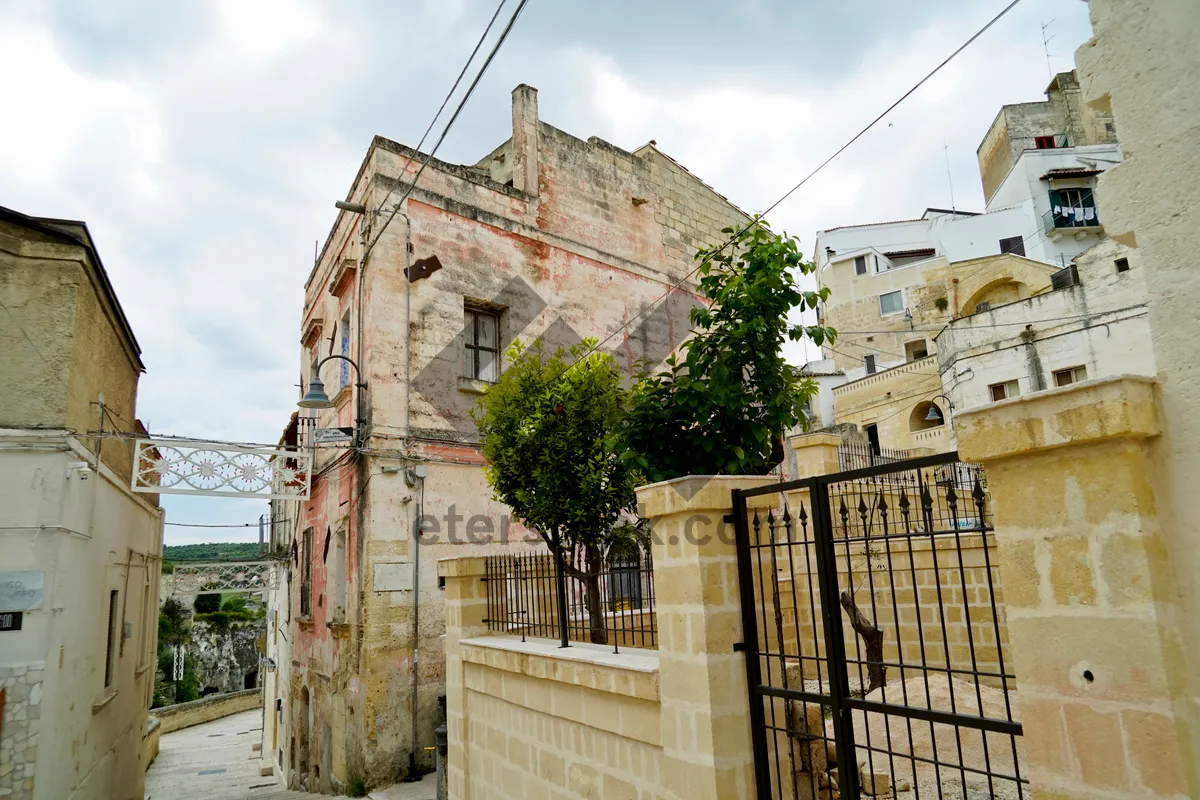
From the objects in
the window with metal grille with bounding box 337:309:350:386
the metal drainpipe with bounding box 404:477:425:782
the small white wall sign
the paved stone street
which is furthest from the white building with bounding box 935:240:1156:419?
the small white wall sign

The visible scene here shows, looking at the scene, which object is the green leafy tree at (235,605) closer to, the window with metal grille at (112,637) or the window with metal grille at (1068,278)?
the window with metal grille at (112,637)

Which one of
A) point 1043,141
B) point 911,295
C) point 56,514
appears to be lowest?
point 56,514

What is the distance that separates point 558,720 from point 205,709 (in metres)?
35.2

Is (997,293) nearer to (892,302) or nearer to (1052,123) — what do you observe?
(892,302)

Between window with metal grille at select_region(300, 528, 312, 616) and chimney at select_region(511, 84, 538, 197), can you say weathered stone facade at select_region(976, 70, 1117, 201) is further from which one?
window with metal grille at select_region(300, 528, 312, 616)

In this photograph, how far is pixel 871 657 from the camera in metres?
8.02

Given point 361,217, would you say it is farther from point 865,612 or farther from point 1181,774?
point 1181,774

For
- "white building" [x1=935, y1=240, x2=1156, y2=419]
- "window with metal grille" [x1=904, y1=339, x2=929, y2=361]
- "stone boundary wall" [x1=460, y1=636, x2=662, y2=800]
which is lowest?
"stone boundary wall" [x1=460, y1=636, x2=662, y2=800]

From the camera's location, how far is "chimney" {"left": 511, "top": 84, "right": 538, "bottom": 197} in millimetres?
14102

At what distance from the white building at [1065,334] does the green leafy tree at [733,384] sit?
1864 centimetres

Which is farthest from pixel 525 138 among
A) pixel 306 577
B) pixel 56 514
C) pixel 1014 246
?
pixel 1014 246

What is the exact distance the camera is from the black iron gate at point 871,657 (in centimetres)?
333

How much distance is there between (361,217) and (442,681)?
775 cm

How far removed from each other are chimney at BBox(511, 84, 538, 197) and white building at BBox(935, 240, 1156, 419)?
16.3 metres
